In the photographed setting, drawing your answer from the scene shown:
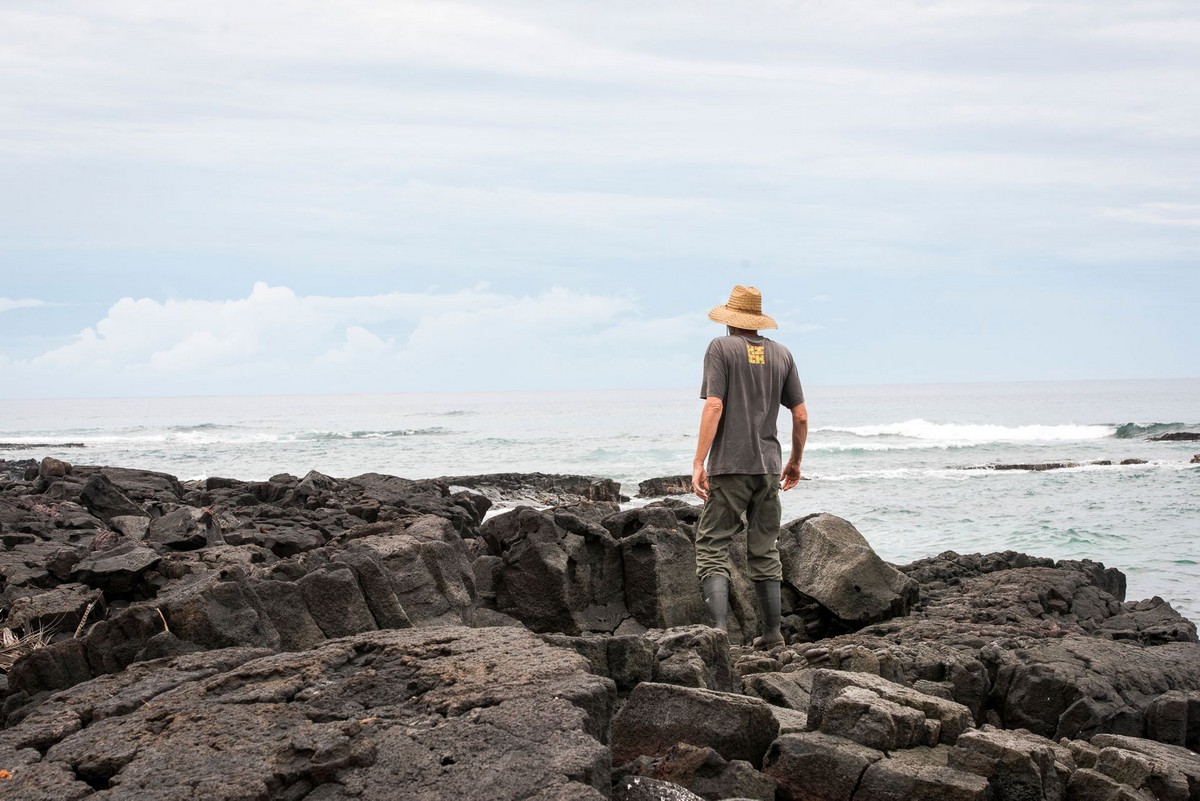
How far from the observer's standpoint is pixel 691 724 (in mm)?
4359

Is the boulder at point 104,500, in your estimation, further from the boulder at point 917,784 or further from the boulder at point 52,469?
the boulder at point 917,784

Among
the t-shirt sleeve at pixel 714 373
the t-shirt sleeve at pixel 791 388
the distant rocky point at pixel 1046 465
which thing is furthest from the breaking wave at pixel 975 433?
the t-shirt sleeve at pixel 714 373

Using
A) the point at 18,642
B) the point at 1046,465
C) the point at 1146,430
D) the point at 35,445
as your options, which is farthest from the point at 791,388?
the point at 35,445

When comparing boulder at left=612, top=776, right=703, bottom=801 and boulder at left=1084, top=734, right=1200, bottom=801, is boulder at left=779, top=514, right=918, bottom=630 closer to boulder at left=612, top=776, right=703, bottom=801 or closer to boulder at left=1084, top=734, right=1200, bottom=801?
boulder at left=1084, top=734, right=1200, bottom=801

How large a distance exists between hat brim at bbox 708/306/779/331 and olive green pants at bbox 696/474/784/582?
1.08 meters

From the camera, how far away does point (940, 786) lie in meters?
4.13

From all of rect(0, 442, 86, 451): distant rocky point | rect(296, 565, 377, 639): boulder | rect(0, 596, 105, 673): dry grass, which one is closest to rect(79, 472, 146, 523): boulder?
rect(0, 596, 105, 673): dry grass

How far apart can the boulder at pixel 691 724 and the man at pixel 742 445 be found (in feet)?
9.27

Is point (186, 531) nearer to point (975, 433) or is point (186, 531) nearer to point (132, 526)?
point (132, 526)

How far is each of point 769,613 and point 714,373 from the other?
192 cm

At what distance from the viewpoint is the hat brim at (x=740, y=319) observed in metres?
7.50

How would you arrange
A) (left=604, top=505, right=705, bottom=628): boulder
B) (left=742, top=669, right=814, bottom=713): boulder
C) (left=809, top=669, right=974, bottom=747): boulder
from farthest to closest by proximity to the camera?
(left=604, top=505, right=705, bottom=628): boulder, (left=742, top=669, right=814, bottom=713): boulder, (left=809, top=669, right=974, bottom=747): boulder

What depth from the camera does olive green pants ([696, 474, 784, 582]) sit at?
755 centimetres

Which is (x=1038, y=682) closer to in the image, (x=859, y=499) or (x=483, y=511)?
(x=483, y=511)
